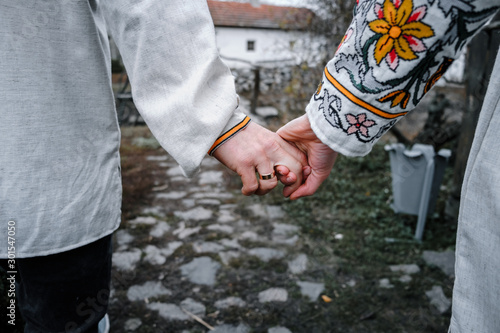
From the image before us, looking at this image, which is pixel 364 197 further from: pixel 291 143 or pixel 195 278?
pixel 291 143

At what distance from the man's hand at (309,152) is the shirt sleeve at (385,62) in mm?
257

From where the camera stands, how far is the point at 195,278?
2.46 m

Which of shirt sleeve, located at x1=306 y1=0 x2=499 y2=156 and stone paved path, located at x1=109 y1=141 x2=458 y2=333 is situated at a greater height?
shirt sleeve, located at x1=306 y1=0 x2=499 y2=156

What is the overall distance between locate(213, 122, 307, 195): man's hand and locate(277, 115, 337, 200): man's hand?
2cm

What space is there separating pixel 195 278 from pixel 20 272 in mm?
1528

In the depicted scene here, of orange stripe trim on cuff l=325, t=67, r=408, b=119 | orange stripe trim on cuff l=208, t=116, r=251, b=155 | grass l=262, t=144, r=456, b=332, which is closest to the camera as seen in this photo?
orange stripe trim on cuff l=325, t=67, r=408, b=119

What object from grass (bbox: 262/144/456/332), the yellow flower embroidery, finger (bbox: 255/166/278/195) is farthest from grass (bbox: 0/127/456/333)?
the yellow flower embroidery

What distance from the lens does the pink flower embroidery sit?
35.2 inches

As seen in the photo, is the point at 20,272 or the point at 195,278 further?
the point at 195,278

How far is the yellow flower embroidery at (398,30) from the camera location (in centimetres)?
75

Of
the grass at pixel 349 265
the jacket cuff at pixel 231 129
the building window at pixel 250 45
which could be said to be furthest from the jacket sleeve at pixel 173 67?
the building window at pixel 250 45

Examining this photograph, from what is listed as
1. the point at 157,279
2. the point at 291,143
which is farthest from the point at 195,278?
the point at 291,143

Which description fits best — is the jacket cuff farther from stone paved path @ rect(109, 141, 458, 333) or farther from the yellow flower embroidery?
stone paved path @ rect(109, 141, 458, 333)

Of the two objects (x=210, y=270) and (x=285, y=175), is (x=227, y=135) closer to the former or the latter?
(x=285, y=175)
